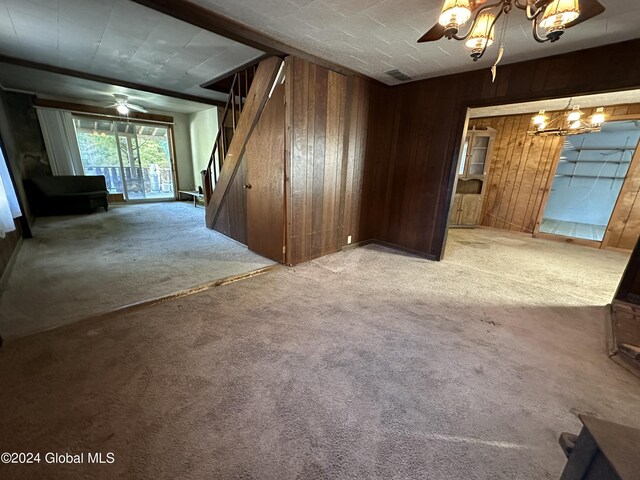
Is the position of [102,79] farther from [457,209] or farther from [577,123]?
[577,123]

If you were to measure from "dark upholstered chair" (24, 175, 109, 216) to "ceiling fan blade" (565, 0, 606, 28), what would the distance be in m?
8.05

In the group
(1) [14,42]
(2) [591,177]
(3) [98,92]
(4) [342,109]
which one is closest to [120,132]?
(3) [98,92]

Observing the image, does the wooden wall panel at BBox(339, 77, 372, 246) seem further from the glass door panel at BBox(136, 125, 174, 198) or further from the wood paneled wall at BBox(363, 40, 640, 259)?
the glass door panel at BBox(136, 125, 174, 198)

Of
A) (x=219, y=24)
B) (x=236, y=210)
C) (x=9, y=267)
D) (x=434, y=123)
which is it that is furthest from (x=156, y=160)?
(x=434, y=123)

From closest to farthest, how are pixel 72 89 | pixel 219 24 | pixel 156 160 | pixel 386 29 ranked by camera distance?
pixel 219 24
pixel 386 29
pixel 72 89
pixel 156 160

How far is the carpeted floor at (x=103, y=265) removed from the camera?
7.48 ft

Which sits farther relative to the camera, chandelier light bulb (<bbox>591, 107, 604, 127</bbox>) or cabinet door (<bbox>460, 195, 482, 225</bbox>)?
cabinet door (<bbox>460, 195, 482, 225</bbox>)

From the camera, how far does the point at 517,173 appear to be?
229 inches

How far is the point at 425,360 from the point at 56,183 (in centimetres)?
804

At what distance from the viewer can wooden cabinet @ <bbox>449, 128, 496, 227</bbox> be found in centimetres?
589

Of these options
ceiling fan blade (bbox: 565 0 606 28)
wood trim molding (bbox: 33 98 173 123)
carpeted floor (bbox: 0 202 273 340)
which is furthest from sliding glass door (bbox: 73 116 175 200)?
ceiling fan blade (bbox: 565 0 606 28)

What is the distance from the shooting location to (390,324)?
2.29m

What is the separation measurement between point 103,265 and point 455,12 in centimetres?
416

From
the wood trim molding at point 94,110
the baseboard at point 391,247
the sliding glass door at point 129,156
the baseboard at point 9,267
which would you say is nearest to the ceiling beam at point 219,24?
the baseboard at point 391,247
